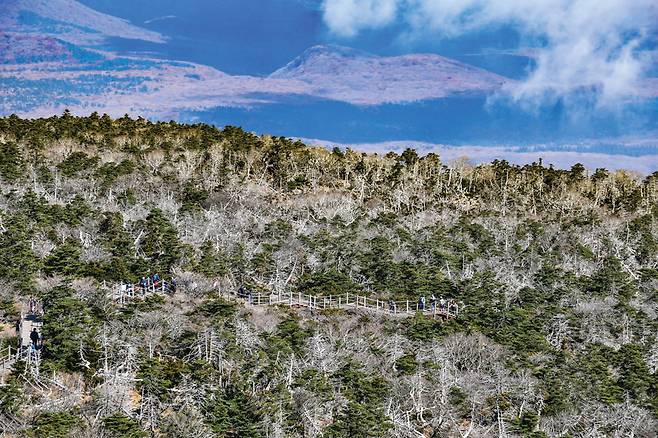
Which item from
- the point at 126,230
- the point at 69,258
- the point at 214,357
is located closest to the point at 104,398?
the point at 214,357

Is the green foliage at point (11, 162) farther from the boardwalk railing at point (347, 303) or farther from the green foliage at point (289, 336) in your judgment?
the green foliage at point (289, 336)

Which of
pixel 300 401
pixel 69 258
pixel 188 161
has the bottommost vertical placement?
pixel 300 401

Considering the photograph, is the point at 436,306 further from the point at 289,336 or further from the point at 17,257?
the point at 17,257

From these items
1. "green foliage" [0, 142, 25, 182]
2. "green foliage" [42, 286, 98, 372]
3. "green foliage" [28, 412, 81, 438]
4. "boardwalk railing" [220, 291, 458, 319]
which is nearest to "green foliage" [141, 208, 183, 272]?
"boardwalk railing" [220, 291, 458, 319]

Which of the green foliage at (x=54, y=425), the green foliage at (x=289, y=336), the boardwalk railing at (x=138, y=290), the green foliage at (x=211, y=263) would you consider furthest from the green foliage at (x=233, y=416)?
the green foliage at (x=211, y=263)

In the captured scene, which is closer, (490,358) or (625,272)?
(490,358)

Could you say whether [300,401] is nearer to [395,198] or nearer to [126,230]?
[126,230]

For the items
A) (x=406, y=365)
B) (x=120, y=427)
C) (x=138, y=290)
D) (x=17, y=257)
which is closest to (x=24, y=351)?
(x=17, y=257)
